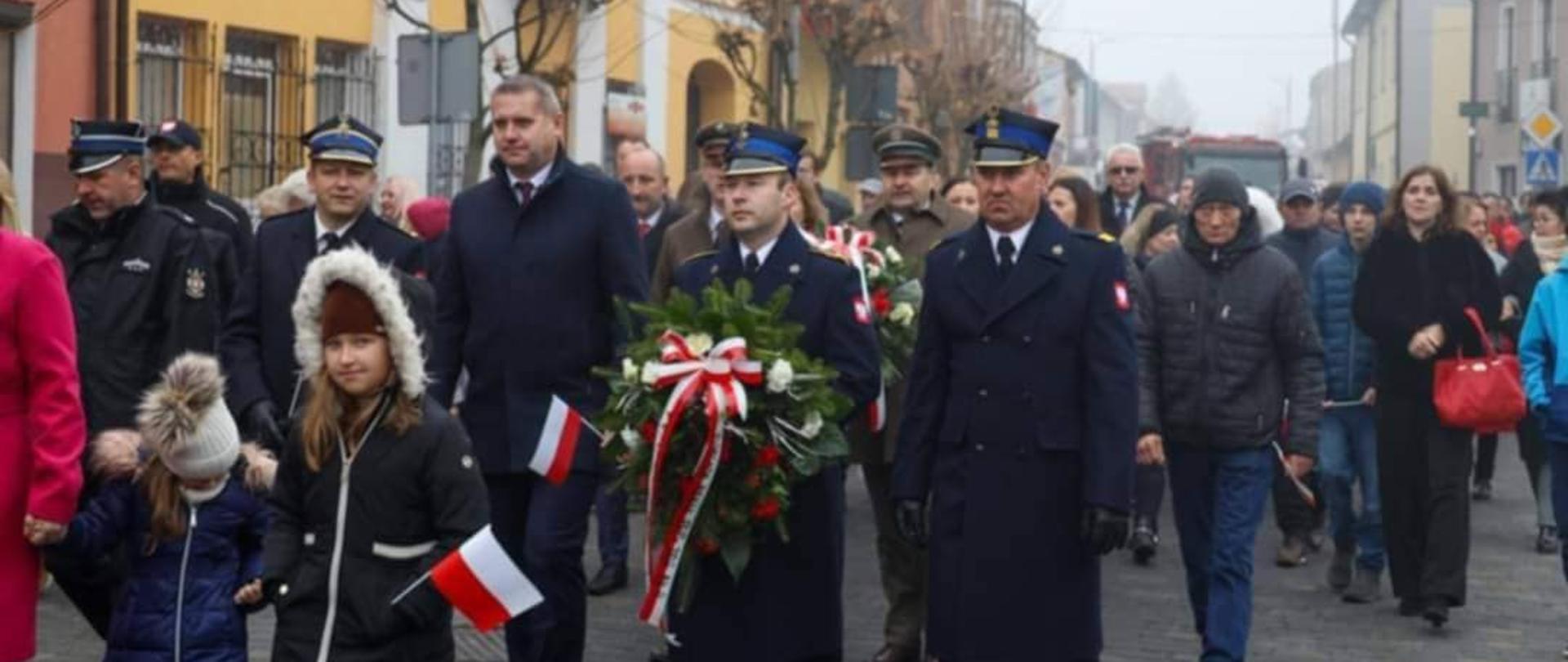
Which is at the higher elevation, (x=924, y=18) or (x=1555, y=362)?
(x=924, y=18)

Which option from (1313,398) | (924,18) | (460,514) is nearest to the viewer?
(460,514)

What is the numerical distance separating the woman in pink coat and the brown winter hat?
81 cm

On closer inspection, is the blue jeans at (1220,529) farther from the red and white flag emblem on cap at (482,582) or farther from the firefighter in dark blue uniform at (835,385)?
the red and white flag emblem on cap at (482,582)

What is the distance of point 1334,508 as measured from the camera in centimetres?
1291

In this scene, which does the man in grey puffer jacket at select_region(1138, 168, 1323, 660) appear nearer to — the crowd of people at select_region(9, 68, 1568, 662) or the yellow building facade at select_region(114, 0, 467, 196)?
the crowd of people at select_region(9, 68, 1568, 662)

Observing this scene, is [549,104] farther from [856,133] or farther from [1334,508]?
[856,133]

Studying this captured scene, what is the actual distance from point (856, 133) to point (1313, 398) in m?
21.0

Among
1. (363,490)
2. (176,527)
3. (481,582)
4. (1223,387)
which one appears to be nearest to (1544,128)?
(1223,387)

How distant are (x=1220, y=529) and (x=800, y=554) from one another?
269cm

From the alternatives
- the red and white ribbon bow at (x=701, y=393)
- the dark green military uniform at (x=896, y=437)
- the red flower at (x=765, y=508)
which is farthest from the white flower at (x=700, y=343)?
the dark green military uniform at (x=896, y=437)

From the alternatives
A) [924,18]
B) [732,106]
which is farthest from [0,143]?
[924,18]

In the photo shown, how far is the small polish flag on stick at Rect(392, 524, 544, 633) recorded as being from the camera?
251 inches

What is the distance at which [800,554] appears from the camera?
788cm

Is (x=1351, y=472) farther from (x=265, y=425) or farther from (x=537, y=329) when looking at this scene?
(x=265, y=425)
